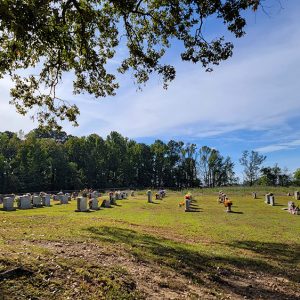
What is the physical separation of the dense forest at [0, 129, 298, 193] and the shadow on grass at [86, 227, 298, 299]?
6059 cm

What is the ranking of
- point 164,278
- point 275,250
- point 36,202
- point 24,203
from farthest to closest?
point 36,202
point 24,203
point 275,250
point 164,278

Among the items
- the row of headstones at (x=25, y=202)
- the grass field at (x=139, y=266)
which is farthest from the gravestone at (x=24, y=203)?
the grass field at (x=139, y=266)

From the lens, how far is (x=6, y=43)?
41.6 ft

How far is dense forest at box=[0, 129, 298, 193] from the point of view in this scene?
81500 mm

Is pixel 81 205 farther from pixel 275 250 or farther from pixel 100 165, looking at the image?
pixel 100 165

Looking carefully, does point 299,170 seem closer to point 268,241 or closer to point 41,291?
point 268,241

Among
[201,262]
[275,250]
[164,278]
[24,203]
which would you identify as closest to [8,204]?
[24,203]

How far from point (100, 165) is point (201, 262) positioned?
306 ft

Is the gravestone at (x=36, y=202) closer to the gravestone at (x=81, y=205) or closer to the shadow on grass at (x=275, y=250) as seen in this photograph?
the gravestone at (x=81, y=205)

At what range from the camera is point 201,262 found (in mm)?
9375

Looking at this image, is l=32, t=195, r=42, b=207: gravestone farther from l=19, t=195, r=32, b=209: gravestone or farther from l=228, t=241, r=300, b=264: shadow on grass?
l=228, t=241, r=300, b=264: shadow on grass

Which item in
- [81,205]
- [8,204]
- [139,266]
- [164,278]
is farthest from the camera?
[8,204]

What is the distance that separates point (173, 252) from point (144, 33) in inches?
371

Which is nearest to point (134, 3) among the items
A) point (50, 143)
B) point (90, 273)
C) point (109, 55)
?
point (109, 55)
